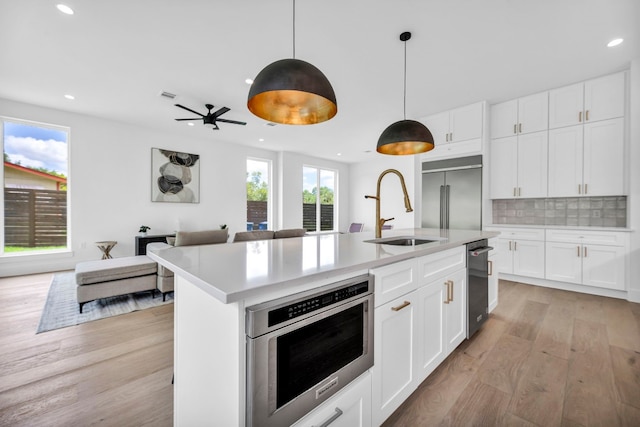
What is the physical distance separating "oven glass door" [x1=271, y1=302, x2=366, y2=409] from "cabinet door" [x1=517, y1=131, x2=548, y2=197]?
4.17 m

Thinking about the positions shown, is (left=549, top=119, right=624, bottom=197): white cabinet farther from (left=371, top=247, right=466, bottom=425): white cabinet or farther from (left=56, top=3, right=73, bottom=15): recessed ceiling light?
(left=56, top=3, right=73, bottom=15): recessed ceiling light

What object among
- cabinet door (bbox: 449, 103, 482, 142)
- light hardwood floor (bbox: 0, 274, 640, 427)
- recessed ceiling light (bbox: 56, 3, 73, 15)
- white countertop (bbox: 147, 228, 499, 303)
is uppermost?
recessed ceiling light (bbox: 56, 3, 73, 15)

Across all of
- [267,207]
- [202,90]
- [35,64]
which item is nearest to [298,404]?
[202,90]

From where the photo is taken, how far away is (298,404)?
0.87 meters

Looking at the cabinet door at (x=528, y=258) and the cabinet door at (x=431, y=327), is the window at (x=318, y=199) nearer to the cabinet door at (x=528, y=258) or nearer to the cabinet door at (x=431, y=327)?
the cabinet door at (x=528, y=258)

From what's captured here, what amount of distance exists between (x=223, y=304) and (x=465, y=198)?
427 centimetres

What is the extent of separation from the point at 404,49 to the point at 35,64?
4188 millimetres

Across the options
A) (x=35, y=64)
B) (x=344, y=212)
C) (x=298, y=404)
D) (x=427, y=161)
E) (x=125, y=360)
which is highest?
(x=35, y=64)

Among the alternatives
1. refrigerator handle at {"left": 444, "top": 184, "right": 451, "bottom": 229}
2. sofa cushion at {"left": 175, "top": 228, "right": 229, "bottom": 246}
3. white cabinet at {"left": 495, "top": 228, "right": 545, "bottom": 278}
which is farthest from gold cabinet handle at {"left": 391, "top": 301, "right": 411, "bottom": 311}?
white cabinet at {"left": 495, "top": 228, "right": 545, "bottom": 278}

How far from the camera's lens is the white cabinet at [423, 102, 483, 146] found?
162 inches

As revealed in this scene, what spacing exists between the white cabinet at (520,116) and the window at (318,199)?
499 centimetres

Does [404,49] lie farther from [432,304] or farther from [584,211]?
[584,211]

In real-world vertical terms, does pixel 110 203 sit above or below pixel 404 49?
below

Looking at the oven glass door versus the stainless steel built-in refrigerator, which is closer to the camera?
the oven glass door
